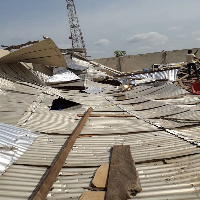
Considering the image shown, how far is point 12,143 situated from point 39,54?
779cm

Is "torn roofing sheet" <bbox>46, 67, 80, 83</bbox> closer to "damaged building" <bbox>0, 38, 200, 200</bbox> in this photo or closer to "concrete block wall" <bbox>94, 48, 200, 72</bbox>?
"damaged building" <bbox>0, 38, 200, 200</bbox>

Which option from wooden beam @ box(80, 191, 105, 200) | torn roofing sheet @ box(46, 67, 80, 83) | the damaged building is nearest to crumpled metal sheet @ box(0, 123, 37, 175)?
the damaged building

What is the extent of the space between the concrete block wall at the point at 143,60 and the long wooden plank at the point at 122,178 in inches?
1349

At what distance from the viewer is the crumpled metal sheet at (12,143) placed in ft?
11.4

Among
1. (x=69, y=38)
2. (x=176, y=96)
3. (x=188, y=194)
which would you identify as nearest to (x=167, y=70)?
(x=176, y=96)

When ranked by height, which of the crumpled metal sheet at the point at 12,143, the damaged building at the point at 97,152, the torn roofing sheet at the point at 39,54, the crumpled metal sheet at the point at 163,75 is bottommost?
the damaged building at the point at 97,152

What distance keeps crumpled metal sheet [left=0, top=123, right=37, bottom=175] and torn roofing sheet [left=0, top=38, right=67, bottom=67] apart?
18.2ft

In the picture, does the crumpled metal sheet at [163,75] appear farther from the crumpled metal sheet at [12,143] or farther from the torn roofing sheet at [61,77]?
the crumpled metal sheet at [12,143]

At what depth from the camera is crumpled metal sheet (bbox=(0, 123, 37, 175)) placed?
11.4 feet

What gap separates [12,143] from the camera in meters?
4.14

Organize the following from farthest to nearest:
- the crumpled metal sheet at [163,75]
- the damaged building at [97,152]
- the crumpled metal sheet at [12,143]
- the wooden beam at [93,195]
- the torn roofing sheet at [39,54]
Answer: the crumpled metal sheet at [163,75] → the torn roofing sheet at [39,54] → the crumpled metal sheet at [12,143] → the damaged building at [97,152] → the wooden beam at [93,195]

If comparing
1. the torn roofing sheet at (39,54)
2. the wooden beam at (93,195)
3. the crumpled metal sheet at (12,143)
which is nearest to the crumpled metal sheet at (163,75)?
the torn roofing sheet at (39,54)

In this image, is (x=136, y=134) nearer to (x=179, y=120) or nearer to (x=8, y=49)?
(x=179, y=120)

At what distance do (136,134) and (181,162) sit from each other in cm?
171
